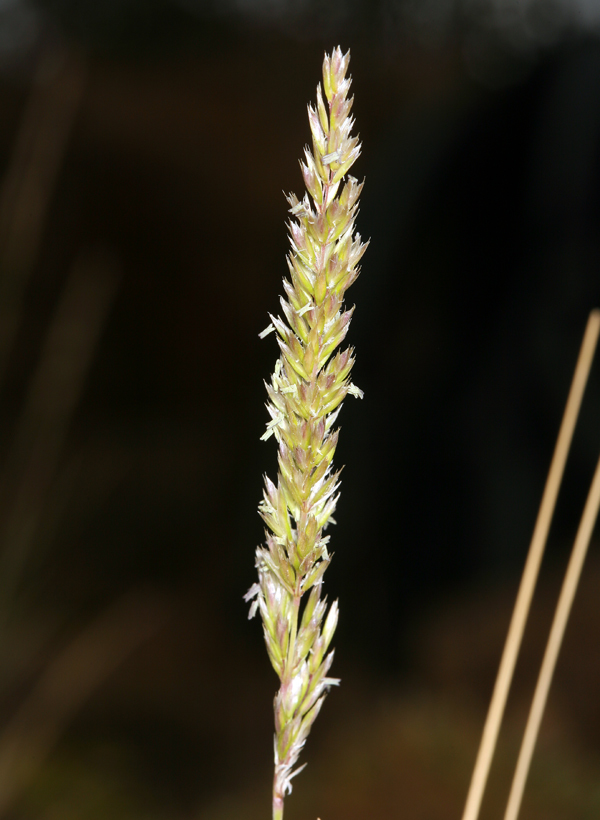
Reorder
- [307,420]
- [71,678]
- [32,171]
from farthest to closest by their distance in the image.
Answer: [71,678]
[32,171]
[307,420]

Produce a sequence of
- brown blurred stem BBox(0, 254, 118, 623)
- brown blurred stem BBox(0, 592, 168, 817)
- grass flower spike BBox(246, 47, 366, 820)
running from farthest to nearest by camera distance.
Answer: brown blurred stem BBox(0, 592, 168, 817) < brown blurred stem BBox(0, 254, 118, 623) < grass flower spike BBox(246, 47, 366, 820)

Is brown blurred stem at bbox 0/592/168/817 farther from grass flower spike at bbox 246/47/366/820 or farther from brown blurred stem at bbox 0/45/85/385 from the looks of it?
grass flower spike at bbox 246/47/366/820

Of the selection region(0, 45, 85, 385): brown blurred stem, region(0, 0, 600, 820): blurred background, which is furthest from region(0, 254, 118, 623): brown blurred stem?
region(0, 0, 600, 820): blurred background

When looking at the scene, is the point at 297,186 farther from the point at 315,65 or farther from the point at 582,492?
the point at 582,492

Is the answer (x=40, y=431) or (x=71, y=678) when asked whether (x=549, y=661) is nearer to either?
(x=40, y=431)

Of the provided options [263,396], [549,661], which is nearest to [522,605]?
[549,661]

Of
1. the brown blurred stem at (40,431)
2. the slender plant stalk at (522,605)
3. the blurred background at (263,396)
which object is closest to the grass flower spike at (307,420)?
the slender plant stalk at (522,605)
